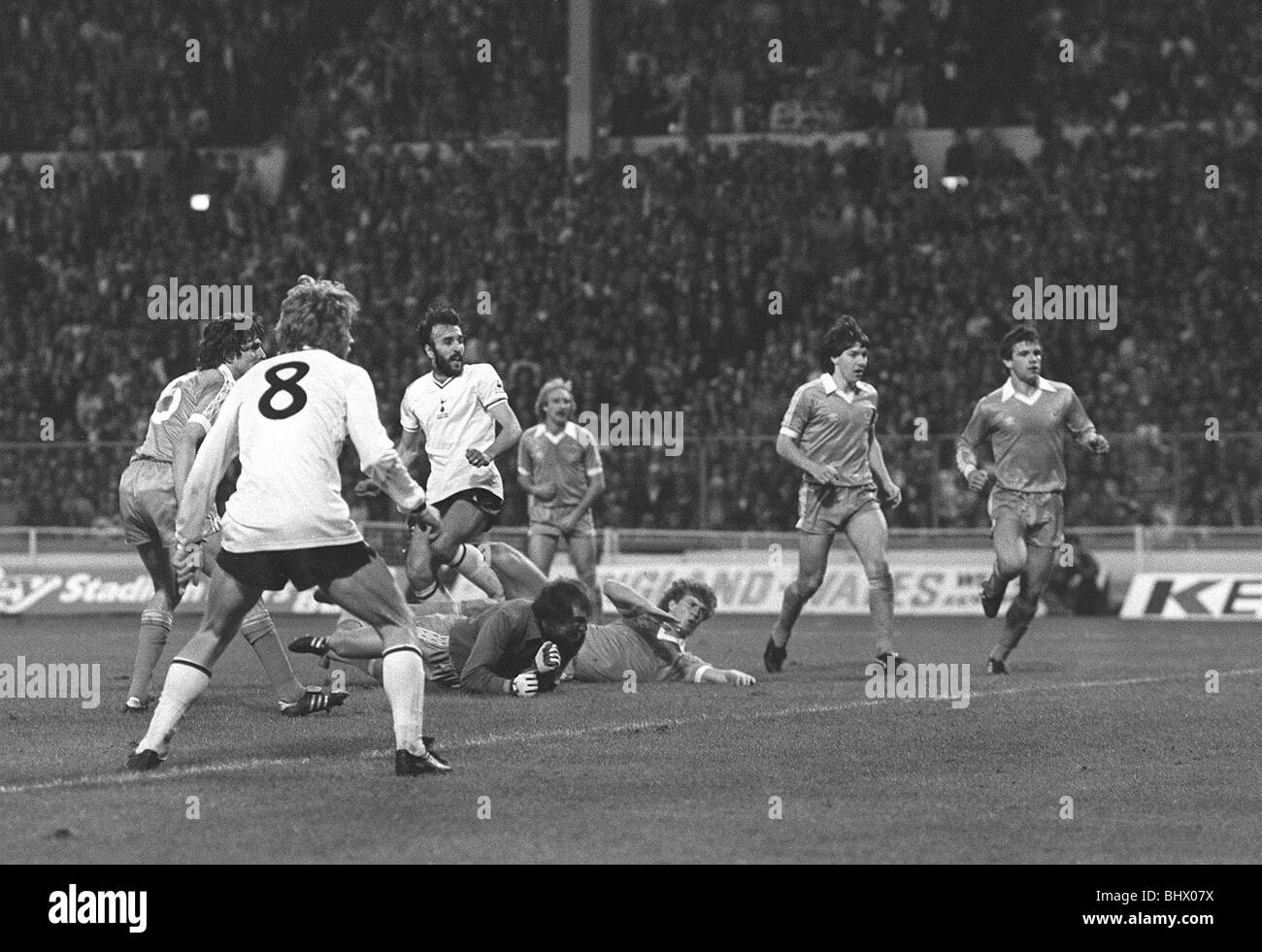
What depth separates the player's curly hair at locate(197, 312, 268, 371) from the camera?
11.4 m

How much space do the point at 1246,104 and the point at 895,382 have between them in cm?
739

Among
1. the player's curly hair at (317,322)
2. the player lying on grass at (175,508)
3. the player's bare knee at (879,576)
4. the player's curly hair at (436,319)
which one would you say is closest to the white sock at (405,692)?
the player's curly hair at (317,322)

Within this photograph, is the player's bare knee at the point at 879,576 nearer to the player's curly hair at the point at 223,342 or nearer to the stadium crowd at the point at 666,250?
Result: the player's curly hair at the point at 223,342

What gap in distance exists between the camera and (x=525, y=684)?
11.7m

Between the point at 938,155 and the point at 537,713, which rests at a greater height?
the point at 938,155

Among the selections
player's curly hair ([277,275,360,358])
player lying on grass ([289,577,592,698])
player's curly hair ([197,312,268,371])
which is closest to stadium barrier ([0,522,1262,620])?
player lying on grass ([289,577,592,698])

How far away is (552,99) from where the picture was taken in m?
33.2

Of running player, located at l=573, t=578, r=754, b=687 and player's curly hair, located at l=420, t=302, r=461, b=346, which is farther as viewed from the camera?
running player, located at l=573, t=578, r=754, b=687

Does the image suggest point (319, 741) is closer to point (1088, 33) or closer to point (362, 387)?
point (362, 387)

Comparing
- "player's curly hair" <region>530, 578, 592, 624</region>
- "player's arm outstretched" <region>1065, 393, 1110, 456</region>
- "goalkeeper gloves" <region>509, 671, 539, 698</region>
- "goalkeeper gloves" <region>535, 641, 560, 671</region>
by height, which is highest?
"player's arm outstretched" <region>1065, 393, 1110, 456</region>

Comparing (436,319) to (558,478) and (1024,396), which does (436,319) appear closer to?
(1024,396)

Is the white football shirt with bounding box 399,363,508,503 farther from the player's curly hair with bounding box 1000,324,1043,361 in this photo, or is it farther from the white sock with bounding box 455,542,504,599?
the player's curly hair with bounding box 1000,324,1043,361

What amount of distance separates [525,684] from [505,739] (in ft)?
5.52
